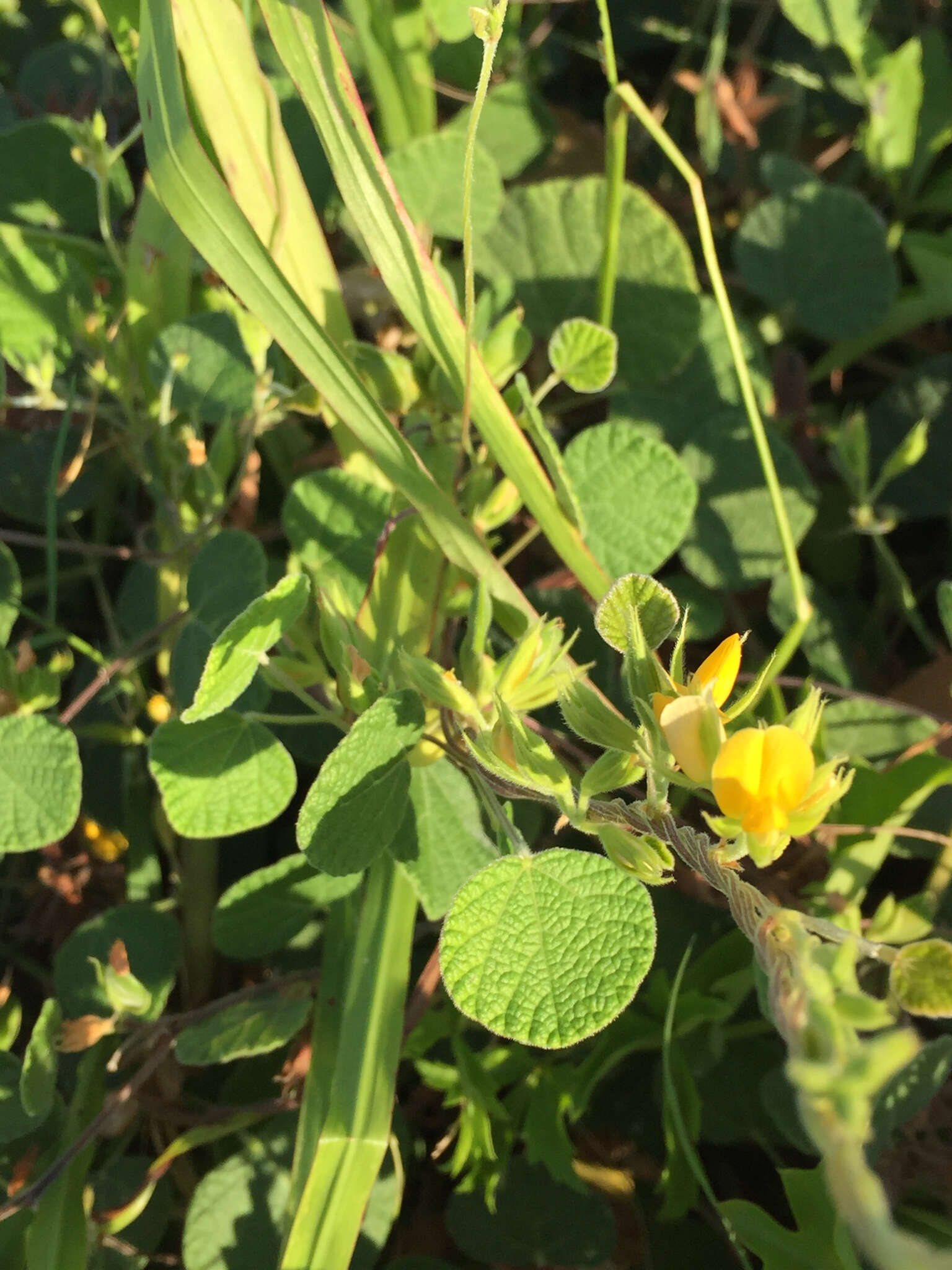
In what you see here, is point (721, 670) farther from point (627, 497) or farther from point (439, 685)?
point (627, 497)

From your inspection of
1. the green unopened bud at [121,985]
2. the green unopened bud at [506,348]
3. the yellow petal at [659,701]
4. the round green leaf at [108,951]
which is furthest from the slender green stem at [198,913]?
the yellow petal at [659,701]

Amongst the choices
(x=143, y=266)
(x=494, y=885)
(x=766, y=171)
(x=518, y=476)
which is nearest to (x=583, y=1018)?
(x=494, y=885)

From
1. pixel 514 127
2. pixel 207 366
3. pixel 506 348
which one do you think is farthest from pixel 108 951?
pixel 514 127

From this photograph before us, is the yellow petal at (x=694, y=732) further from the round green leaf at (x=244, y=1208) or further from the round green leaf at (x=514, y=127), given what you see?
the round green leaf at (x=514, y=127)

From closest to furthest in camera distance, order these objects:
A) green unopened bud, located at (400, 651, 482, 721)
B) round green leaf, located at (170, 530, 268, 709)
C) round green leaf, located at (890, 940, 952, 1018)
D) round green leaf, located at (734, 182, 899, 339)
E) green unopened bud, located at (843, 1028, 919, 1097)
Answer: green unopened bud, located at (843, 1028, 919, 1097)
round green leaf, located at (890, 940, 952, 1018)
green unopened bud, located at (400, 651, 482, 721)
round green leaf, located at (170, 530, 268, 709)
round green leaf, located at (734, 182, 899, 339)

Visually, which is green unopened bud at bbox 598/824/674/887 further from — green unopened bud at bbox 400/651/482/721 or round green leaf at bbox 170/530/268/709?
round green leaf at bbox 170/530/268/709

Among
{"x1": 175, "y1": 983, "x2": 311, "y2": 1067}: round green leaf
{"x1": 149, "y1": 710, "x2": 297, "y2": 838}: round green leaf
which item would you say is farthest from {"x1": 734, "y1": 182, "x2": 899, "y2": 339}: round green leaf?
{"x1": 175, "y1": 983, "x2": 311, "y2": 1067}: round green leaf

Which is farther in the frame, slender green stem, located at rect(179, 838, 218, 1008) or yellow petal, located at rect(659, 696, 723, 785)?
slender green stem, located at rect(179, 838, 218, 1008)
